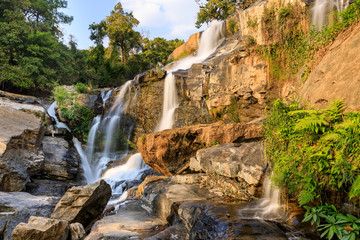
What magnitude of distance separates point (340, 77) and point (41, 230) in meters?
7.16

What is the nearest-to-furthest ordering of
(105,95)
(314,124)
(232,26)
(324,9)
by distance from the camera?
(314,124), (324,9), (232,26), (105,95)

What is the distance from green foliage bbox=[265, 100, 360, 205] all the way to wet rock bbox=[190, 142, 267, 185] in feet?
1.81

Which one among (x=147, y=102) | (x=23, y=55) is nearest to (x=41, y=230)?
(x=147, y=102)

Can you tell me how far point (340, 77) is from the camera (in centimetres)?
432

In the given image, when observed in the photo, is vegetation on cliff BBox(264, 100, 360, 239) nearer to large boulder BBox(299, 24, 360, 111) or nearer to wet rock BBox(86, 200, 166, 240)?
large boulder BBox(299, 24, 360, 111)

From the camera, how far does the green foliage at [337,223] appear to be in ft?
8.41

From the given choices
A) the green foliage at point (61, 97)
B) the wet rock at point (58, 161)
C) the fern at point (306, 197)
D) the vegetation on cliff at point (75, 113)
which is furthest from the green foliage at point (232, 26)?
the fern at point (306, 197)

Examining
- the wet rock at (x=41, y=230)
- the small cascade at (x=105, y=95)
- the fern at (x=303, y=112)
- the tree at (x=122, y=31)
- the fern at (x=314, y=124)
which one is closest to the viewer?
the fern at (x=314, y=124)

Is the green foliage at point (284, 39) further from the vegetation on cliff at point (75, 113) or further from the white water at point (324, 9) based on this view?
the vegetation on cliff at point (75, 113)

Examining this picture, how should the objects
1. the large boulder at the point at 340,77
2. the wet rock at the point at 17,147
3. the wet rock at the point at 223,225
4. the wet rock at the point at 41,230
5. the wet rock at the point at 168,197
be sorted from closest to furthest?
the wet rock at the point at 223,225 → the large boulder at the point at 340,77 → the wet rock at the point at 168,197 → the wet rock at the point at 41,230 → the wet rock at the point at 17,147

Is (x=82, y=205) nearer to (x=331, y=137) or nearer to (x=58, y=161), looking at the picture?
(x=58, y=161)

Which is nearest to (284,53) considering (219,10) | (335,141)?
(335,141)

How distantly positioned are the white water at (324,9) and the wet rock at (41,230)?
394 inches

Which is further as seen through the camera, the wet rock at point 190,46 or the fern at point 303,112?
the wet rock at point 190,46
